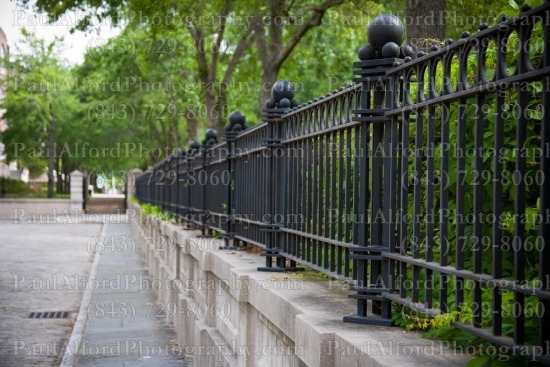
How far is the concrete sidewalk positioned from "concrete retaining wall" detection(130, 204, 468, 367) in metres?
0.42

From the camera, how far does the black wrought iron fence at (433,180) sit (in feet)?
9.08

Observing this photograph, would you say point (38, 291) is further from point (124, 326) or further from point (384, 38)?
point (384, 38)

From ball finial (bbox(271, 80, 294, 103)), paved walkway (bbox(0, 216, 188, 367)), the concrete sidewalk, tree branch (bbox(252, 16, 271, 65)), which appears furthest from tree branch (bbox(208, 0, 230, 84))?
ball finial (bbox(271, 80, 294, 103))

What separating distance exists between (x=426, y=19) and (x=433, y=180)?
710 centimetres

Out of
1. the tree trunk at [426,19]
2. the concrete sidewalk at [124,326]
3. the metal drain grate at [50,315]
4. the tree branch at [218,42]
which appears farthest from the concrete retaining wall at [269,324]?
the tree branch at [218,42]

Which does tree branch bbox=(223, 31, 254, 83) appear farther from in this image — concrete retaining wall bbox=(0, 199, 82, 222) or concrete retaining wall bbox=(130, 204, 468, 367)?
concrete retaining wall bbox=(0, 199, 82, 222)

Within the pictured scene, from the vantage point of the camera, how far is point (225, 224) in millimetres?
8992

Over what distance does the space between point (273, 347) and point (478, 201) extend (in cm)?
229

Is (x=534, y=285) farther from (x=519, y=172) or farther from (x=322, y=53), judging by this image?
(x=322, y=53)

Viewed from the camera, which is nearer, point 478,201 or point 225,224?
point 478,201

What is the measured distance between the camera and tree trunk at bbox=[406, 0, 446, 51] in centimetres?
1027

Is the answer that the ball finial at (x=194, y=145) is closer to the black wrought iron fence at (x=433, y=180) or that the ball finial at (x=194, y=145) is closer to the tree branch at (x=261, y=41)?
the black wrought iron fence at (x=433, y=180)

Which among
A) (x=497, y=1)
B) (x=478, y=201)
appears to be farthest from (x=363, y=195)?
(x=497, y=1)

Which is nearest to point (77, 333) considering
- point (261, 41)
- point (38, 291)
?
point (38, 291)
